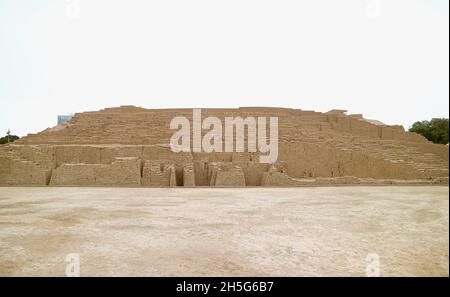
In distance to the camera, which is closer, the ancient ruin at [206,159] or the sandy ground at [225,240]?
the sandy ground at [225,240]

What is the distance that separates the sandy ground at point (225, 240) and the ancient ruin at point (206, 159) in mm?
8482

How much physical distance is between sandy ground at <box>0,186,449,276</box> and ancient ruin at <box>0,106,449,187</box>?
27.8 ft

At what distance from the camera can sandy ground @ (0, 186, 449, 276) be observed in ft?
13.4

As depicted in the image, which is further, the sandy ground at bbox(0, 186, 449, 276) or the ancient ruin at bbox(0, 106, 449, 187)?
the ancient ruin at bbox(0, 106, 449, 187)

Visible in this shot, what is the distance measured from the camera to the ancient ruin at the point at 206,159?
17.7 metres

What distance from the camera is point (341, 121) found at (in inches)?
1121

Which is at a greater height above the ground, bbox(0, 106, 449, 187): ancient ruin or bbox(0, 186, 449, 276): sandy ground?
bbox(0, 106, 449, 187): ancient ruin

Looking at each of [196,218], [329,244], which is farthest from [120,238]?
[329,244]

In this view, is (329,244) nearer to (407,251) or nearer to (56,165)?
(407,251)

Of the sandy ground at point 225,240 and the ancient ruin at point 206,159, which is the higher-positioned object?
the ancient ruin at point 206,159

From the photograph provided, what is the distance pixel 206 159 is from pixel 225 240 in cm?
1440

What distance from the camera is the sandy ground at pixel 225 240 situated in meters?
4.10

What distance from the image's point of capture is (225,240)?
552 centimetres
